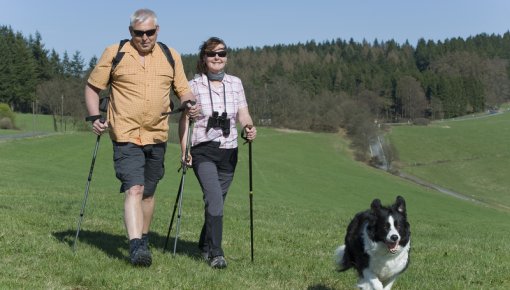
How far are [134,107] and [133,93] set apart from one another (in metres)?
0.17

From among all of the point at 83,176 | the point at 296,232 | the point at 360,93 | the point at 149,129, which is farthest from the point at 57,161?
the point at 360,93

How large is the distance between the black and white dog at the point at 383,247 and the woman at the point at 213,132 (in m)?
1.96

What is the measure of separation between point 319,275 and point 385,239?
5.21ft

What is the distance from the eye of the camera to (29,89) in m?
123

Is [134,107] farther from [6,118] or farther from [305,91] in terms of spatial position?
[305,91]

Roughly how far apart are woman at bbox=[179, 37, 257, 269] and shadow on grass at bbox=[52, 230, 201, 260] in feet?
2.76

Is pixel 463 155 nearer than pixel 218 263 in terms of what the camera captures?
No

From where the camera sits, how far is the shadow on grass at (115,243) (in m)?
8.21

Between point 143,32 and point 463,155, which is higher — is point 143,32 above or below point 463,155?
above

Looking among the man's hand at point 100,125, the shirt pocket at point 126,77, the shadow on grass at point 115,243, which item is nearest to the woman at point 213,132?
the shadow on grass at point 115,243

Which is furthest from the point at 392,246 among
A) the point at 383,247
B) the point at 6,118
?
the point at 6,118

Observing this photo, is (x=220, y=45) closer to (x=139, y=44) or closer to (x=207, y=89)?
(x=207, y=89)

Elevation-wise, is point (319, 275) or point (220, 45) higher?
point (220, 45)

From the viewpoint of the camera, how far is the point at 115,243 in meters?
8.82
